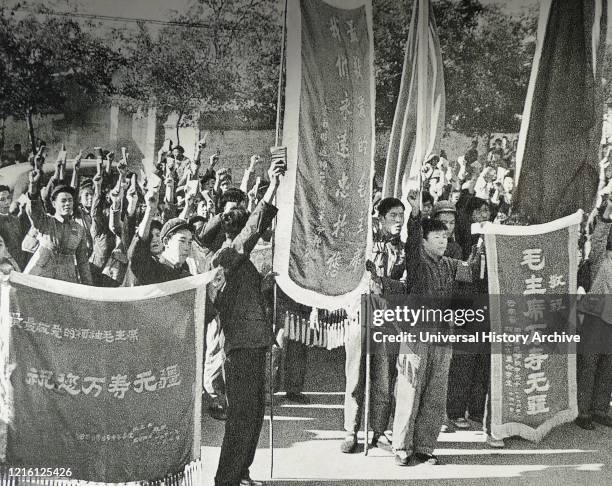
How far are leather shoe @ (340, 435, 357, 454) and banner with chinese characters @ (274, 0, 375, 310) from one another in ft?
1.91

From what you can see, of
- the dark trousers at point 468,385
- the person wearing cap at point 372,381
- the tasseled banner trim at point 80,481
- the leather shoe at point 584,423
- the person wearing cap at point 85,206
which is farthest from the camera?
the leather shoe at point 584,423

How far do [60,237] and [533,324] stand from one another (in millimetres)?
2165

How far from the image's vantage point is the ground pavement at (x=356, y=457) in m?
2.96

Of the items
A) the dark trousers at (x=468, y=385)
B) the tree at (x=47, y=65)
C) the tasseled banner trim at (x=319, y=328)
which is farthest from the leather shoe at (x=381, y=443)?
the tree at (x=47, y=65)

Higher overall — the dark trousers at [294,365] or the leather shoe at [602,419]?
the dark trousers at [294,365]

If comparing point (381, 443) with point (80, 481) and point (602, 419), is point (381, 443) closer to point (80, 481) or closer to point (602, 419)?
point (602, 419)

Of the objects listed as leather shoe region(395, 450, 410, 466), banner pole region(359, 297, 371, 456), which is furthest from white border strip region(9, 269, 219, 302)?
leather shoe region(395, 450, 410, 466)

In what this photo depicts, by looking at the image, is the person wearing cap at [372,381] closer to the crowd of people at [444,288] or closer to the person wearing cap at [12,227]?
the crowd of people at [444,288]

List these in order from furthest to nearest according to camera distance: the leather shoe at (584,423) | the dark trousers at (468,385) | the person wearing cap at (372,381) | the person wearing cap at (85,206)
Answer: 1. the leather shoe at (584,423)
2. the dark trousers at (468,385)
3. the person wearing cap at (372,381)
4. the person wearing cap at (85,206)

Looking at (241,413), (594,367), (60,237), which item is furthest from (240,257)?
(594,367)

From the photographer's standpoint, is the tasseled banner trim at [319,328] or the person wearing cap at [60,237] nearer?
the person wearing cap at [60,237]

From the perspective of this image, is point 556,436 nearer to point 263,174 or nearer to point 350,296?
point 350,296

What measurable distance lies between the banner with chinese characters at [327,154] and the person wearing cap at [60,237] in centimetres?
84

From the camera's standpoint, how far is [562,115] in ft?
10.7
